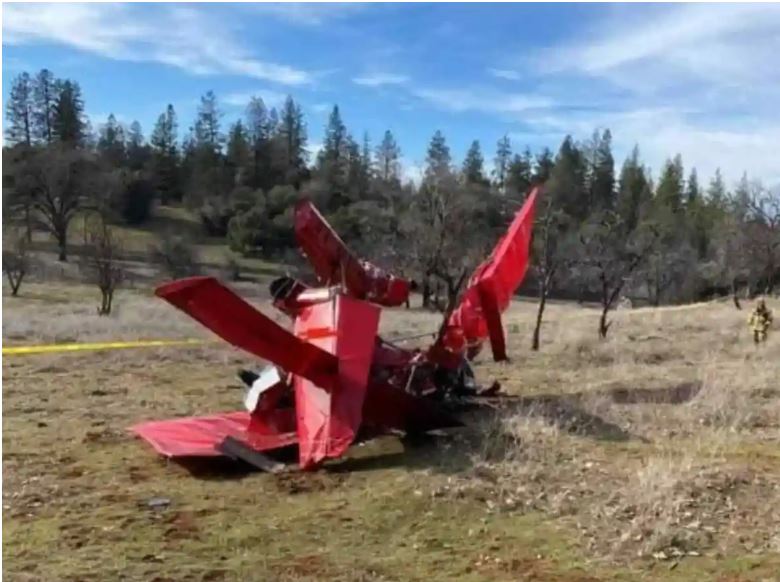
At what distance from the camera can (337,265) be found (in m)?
10.1

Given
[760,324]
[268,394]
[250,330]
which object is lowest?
[268,394]

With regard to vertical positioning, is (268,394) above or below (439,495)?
above

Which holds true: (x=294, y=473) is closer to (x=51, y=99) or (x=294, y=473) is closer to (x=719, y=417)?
(x=719, y=417)

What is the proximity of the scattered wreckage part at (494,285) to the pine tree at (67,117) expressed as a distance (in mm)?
57704

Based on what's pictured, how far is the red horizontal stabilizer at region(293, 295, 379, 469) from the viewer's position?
7785 millimetres

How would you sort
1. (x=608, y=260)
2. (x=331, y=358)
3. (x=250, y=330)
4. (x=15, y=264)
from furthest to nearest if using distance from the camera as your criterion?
(x=15, y=264)
(x=608, y=260)
(x=331, y=358)
(x=250, y=330)

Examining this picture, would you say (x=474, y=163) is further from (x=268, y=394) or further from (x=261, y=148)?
(x=268, y=394)

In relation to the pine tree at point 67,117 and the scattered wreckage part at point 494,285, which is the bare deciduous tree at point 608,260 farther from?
the pine tree at point 67,117

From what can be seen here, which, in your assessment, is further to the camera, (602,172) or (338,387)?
(602,172)

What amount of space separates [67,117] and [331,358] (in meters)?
62.5

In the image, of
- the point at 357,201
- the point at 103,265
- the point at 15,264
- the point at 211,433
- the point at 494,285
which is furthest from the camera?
the point at 357,201

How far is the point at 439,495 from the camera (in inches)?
272

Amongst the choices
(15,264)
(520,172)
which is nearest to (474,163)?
(520,172)

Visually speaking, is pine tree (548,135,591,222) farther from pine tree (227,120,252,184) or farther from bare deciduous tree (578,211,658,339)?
bare deciduous tree (578,211,658,339)
